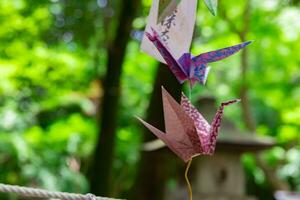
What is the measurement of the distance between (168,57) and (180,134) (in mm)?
112

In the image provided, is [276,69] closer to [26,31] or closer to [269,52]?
[269,52]

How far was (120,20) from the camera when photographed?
4.35 meters

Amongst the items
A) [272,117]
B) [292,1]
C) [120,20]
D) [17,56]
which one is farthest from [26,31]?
[272,117]

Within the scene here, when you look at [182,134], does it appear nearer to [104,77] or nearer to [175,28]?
[175,28]

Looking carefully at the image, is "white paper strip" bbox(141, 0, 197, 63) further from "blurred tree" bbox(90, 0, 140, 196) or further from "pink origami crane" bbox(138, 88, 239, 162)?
"blurred tree" bbox(90, 0, 140, 196)

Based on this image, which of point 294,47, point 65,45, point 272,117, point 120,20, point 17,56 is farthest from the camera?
point 272,117

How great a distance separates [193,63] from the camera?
856 mm

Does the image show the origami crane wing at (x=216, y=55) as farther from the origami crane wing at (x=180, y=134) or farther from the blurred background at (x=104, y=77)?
the blurred background at (x=104, y=77)

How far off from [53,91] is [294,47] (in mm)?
2401

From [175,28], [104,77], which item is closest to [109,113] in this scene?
[104,77]

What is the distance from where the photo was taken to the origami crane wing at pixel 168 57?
0.82 m

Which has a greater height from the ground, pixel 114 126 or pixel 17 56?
pixel 17 56

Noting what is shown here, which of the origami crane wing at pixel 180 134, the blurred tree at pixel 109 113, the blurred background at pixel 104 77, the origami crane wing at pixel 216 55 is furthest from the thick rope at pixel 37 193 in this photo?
the blurred tree at pixel 109 113

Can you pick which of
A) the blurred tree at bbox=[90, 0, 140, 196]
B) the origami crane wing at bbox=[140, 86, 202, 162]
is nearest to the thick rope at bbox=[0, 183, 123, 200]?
the origami crane wing at bbox=[140, 86, 202, 162]
